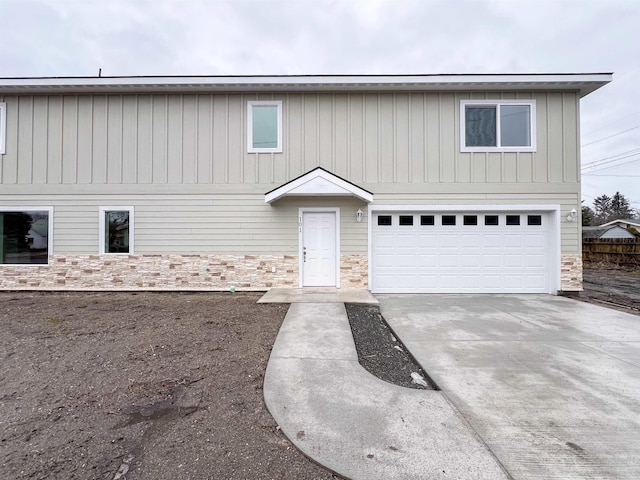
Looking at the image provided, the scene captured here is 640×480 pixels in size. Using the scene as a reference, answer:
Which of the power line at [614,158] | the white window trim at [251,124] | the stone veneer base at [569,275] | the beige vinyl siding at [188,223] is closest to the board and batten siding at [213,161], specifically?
the beige vinyl siding at [188,223]

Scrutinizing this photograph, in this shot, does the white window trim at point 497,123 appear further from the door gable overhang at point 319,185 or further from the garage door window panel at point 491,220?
the door gable overhang at point 319,185

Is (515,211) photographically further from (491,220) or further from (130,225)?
(130,225)

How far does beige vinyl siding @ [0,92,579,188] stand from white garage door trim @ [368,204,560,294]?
24.7 inches

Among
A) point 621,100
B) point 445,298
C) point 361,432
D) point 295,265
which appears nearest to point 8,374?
point 361,432

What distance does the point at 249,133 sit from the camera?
7883 mm

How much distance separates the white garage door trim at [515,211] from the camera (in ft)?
25.3

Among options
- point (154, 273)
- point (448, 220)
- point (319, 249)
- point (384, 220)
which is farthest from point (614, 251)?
point (154, 273)

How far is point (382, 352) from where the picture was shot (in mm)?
3945

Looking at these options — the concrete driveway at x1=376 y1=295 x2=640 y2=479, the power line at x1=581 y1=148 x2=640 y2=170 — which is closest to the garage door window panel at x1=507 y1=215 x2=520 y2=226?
the concrete driveway at x1=376 y1=295 x2=640 y2=479

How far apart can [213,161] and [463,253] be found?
7.05 meters

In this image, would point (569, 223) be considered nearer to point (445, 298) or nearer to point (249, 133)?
point (445, 298)

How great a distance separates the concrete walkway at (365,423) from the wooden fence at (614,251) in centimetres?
1518

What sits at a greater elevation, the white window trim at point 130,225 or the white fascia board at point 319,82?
the white fascia board at point 319,82

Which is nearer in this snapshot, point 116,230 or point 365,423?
point 365,423
